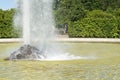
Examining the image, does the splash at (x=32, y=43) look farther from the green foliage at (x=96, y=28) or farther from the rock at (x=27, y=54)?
the green foliage at (x=96, y=28)

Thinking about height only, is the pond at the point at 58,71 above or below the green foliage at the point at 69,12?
below

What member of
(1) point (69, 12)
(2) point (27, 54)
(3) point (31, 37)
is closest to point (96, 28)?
(1) point (69, 12)

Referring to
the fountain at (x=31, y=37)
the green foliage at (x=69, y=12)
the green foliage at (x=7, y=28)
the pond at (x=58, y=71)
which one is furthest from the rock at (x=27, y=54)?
the green foliage at (x=69, y=12)

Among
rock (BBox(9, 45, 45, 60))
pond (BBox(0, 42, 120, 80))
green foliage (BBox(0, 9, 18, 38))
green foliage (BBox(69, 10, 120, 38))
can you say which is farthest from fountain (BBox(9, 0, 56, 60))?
green foliage (BBox(69, 10, 120, 38))

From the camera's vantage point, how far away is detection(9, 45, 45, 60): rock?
20.2 meters

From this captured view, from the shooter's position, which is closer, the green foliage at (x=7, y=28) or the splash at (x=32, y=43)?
the splash at (x=32, y=43)

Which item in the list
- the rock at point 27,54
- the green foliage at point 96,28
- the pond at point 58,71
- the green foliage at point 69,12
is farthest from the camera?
the green foliage at point 69,12

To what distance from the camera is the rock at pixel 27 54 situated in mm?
20203

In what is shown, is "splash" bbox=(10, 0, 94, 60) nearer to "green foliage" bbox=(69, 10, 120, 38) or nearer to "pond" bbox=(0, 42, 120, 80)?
"pond" bbox=(0, 42, 120, 80)

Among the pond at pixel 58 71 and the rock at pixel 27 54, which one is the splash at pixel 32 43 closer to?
the rock at pixel 27 54

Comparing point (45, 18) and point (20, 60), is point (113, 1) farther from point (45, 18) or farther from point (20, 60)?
point (20, 60)

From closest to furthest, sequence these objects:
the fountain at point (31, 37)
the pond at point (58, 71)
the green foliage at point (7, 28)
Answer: the pond at point (58, 71)
the fountain at point (31, 37)
the green foliage at point (7, 28)

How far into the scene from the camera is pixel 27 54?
20.4 metres

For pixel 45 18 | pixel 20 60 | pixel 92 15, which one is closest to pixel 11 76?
pixel 20 60
